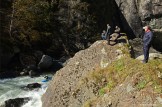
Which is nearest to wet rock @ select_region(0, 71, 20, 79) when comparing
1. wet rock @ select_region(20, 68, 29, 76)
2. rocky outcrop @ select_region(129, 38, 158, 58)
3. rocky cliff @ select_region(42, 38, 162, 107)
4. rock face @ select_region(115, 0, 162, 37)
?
wet rock @ select_region(20, 68, 29, 76)

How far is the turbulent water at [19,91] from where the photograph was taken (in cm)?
2738

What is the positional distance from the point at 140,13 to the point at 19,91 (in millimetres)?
30511

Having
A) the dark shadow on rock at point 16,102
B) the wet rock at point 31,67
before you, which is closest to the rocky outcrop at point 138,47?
the wet rock at point 31,67

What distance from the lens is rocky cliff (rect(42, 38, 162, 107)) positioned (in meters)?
16.1

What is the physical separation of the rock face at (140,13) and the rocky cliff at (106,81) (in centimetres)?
3333

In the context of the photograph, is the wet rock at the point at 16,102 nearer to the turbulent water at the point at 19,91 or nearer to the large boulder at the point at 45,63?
the turbulent water at the point at 19,91

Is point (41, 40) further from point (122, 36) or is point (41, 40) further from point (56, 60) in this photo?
point (122, 36)

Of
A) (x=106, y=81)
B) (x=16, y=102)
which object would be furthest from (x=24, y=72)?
(x=106, y=81)

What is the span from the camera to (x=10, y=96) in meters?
29.8

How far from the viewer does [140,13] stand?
5619cm

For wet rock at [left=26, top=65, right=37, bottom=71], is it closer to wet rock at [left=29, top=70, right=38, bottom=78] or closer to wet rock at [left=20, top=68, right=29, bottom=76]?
wet rock at [left=20, top=68, right=29, bottom=76]

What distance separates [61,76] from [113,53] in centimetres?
359

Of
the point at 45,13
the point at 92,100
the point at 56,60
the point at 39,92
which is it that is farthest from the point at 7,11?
the point at 92,100

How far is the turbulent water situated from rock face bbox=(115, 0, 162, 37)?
22.6 meters
